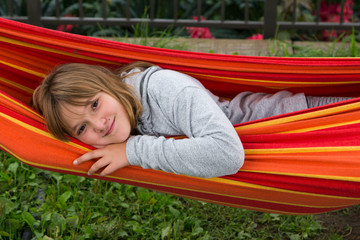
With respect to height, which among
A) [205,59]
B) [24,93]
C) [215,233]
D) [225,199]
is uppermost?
[205,59]

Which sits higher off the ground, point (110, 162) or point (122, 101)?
point (122, 101)

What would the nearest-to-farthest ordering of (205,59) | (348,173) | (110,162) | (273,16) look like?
(348,173)
(110,162)
(205,59)
(273,16)

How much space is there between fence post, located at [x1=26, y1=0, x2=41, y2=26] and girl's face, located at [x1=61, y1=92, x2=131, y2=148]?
2.45 m

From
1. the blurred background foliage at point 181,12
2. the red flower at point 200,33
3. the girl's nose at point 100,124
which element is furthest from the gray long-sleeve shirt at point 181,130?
the blurred background foliage at point 181,12

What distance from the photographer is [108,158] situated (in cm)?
171

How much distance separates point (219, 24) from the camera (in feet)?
12.7

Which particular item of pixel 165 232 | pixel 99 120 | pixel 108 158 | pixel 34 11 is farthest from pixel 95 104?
pixel 34 11

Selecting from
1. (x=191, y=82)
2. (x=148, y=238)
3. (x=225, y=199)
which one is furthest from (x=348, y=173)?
(x=148, y=238)

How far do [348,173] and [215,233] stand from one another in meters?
0.77

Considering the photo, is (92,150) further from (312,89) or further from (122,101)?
(312,89)

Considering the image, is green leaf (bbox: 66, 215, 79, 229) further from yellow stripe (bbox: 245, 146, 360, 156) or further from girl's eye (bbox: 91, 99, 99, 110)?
yellow stripe (bbox: 245, 146, 360, 156)

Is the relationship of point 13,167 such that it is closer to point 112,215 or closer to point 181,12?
point 112,215

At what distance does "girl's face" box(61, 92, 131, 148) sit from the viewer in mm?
1694

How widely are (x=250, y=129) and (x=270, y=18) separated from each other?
7.39ft
